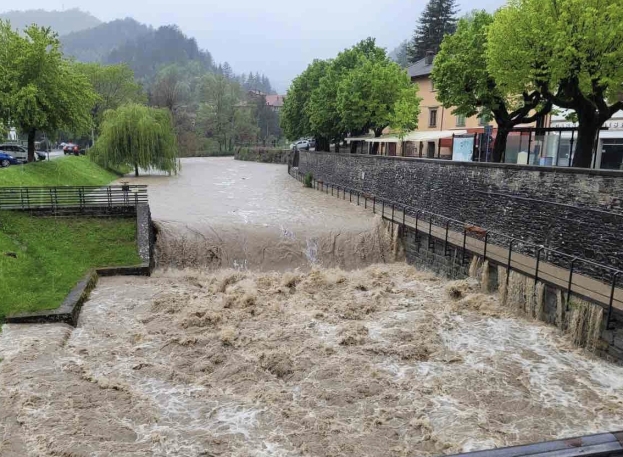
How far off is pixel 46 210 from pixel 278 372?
13.7 metres

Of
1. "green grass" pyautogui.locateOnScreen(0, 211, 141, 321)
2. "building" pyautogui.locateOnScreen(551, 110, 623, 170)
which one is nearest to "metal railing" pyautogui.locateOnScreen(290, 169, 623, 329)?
"building" pyautogui.locateOnScreen(551, 110, 623, 170)

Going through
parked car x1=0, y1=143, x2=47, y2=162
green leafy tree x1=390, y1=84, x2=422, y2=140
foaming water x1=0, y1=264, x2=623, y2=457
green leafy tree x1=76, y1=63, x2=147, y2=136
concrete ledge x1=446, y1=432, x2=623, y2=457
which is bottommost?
foaming water x1=0, y1=264, x2=623, y2=457

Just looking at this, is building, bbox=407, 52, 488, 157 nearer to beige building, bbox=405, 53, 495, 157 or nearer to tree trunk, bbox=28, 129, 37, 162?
beige building, bbox=405, 53, 495, 157

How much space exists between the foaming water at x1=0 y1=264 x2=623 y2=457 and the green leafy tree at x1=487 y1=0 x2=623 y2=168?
8435mm

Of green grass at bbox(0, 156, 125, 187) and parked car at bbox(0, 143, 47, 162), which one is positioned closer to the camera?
green grass at bbox(0, 156, 125, 187)

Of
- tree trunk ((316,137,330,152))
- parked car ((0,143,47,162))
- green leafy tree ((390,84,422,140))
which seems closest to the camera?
green leafy tree ((390,84,422,140))

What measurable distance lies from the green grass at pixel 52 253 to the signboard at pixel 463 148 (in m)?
16.5

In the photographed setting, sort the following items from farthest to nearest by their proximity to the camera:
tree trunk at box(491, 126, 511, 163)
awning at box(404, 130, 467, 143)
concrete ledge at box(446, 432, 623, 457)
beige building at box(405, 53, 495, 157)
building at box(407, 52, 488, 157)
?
building at box(407, 52, 488, 157), beige building at box(405, 53, 495, 157), awning at box(404, 130, 467, 143), tree trunk at box(491, 126, 511, 163), concrete ledge at box(446, 432, 623, 457)

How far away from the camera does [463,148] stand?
25.2m

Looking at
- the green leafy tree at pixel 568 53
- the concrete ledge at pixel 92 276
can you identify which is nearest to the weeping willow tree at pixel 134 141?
the concrete ledge at pixel 92 276

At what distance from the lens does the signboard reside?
2470cm

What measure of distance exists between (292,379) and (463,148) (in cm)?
1865

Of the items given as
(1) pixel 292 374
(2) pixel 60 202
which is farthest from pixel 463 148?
(2) pixel 60 202

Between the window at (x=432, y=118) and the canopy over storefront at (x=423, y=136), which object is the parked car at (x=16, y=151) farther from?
the window at (x=432, y=118)
